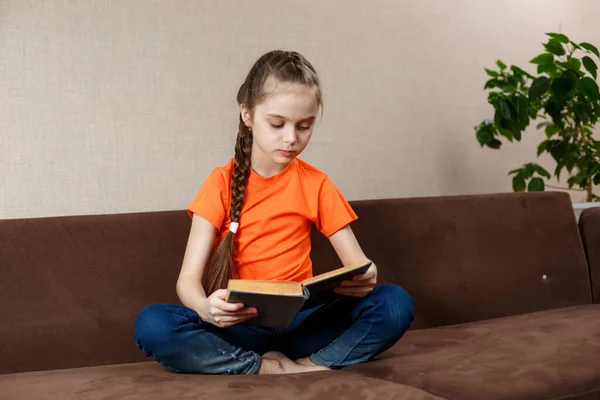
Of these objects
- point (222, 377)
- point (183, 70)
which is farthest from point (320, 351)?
point (183, 70)

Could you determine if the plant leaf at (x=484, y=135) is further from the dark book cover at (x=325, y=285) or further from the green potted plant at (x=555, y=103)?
the dark book cover at (x=325, y=285)

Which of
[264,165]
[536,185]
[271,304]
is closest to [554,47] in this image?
[536,185]

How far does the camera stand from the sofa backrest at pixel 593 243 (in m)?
2.28

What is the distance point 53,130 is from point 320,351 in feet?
3.22

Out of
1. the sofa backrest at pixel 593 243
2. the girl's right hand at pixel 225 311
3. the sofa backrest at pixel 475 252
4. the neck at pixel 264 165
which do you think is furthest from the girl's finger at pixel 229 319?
the sofa backrest at pixel 593 243

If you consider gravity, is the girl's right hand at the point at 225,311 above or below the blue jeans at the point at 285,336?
above

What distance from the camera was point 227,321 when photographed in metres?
1.36

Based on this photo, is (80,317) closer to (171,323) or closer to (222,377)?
(171,323)

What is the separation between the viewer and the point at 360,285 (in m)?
1.51

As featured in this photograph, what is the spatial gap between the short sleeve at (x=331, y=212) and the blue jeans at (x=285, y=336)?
20cm

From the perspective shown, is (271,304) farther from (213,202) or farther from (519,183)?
(519,183)

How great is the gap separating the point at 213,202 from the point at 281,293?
467mm

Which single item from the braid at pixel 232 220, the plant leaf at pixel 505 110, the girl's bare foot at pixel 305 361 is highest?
the plant leaf at pixel 505 110

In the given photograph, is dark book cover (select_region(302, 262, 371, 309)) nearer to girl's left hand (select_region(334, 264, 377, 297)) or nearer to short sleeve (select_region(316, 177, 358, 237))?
girl's left hand (select_region(334, 264, 377, 297))
